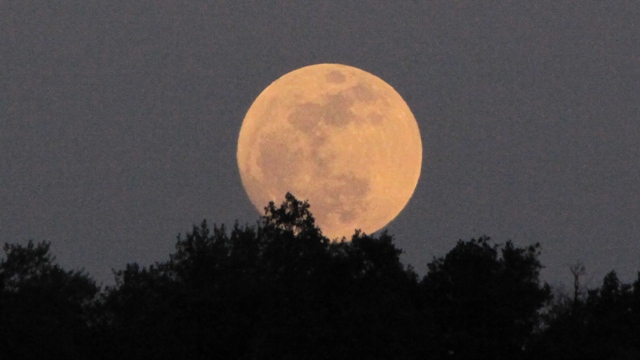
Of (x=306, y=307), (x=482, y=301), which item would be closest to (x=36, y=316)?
(x=306, y=307)

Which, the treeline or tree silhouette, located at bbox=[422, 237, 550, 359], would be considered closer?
the treeline

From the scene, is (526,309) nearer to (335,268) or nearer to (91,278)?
(335,268)

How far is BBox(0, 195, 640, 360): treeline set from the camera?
73375mm

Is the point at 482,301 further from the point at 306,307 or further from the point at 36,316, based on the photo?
the point at 36,316

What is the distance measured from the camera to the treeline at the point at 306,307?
73.4m

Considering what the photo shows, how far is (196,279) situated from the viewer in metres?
80.4

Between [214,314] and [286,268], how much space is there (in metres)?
9.26

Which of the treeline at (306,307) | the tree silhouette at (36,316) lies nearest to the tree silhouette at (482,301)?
Answer: the treeline at (306,307)

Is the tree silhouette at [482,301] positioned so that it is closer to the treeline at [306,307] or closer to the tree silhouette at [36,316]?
the treeline at [306,307]

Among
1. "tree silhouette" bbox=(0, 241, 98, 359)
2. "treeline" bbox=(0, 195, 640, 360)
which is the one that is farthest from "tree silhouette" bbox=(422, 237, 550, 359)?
"tree silhouette" bbox=(0, 241, 98, 359)

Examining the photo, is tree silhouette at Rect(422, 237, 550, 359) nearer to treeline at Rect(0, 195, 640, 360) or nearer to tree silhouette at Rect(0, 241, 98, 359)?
treeline at Rect(0, 195, 640, 360)

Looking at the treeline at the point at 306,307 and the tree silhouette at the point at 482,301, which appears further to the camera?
the tree silhouette at the point at 482,301

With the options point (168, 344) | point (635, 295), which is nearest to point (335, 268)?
point (168, 344)

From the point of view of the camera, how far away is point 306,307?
76.5 meters
